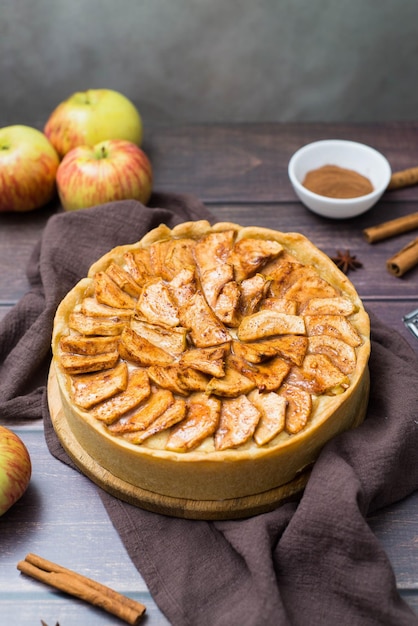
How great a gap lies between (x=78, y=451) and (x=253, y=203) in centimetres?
151

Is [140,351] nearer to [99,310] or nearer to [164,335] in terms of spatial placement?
[164,335]

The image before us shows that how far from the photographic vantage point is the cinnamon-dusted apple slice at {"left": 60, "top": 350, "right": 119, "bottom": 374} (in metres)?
2.35

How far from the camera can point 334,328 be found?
2451 mm

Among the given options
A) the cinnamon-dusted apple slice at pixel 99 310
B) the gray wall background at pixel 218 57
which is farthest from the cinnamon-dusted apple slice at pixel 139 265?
the gray wall background at pixel 218 57

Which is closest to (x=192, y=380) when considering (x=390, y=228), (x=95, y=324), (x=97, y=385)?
(x=97, y=385)

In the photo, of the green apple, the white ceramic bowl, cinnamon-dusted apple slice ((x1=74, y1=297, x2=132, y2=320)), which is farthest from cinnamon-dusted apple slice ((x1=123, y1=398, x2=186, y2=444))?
the green apple


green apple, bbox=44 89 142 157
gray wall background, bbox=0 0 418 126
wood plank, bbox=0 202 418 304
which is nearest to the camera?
wood plank, bbox=0 202 418 304

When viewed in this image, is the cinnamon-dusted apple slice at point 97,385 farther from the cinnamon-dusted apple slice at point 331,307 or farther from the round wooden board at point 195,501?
the cinnamon-dusted apple slice at point 331,307

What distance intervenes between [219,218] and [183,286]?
87 centimetres

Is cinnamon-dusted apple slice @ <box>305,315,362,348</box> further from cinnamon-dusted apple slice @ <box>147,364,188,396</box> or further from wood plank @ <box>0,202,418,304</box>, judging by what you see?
wood plank @ <box>0,202,418,304</box>

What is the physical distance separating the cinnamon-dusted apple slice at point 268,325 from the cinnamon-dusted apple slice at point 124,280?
39 cm

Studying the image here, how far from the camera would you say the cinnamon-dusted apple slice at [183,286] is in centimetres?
254

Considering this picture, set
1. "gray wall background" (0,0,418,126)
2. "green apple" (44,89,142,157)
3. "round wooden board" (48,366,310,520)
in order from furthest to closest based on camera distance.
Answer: "gray wall background" (0,0,418,126)
"green apple" (44,89,142,157)
"round wooden board" (48,366,310,520)

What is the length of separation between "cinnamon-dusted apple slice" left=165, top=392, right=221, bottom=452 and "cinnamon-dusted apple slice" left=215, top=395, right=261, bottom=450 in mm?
25
